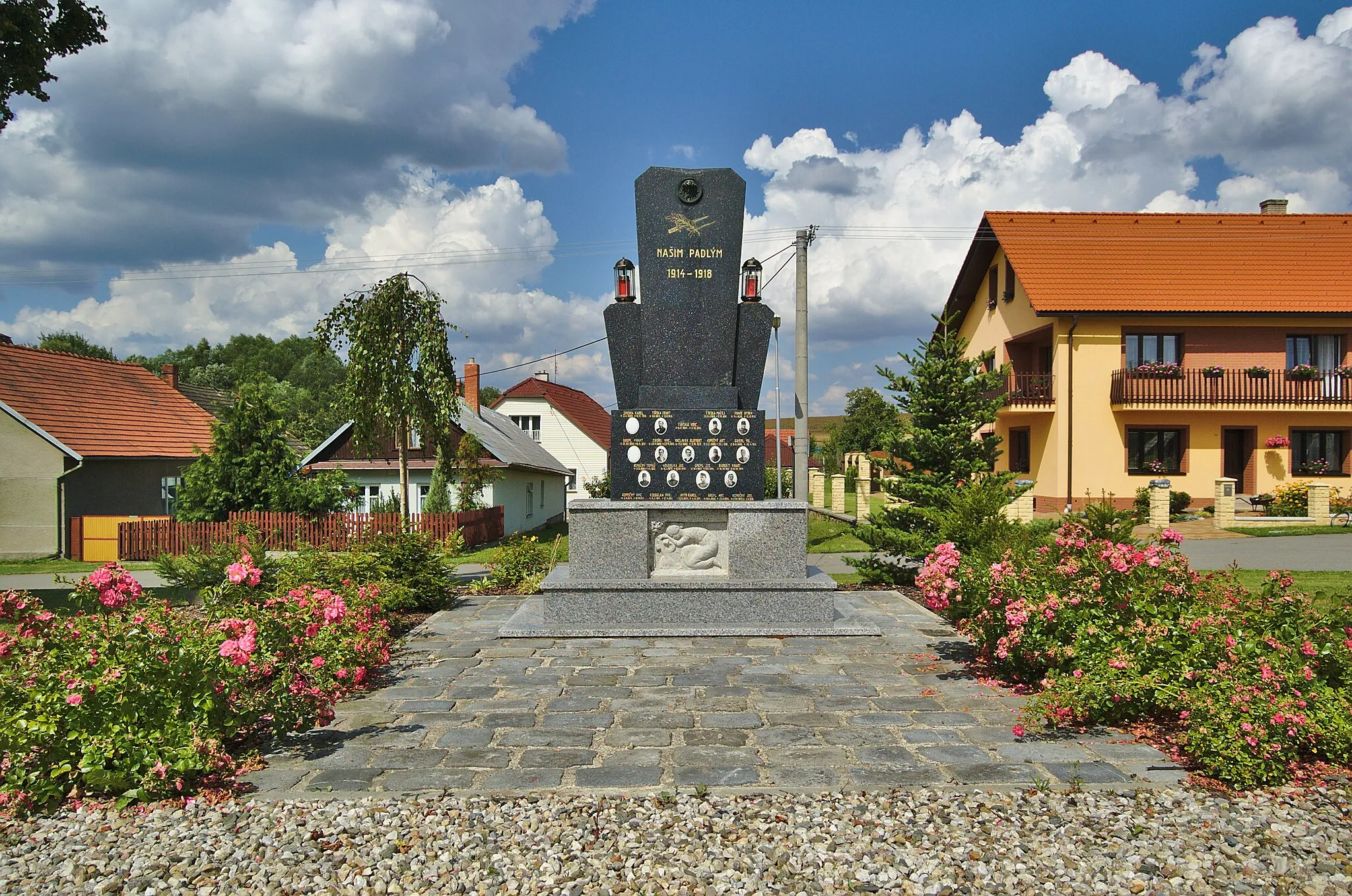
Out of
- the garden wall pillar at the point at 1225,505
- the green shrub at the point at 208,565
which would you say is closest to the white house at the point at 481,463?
the green shrub at the point at 208,565

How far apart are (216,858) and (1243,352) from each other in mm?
28082

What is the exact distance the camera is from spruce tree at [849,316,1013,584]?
37.7 ft

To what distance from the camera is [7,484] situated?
20.8 m

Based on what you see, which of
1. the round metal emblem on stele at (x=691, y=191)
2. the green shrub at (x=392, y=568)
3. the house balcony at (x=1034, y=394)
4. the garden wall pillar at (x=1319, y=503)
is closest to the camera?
the green shrub at (x=392, y=568)

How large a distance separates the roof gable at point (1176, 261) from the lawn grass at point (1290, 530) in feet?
21.5

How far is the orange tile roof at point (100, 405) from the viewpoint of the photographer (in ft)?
71.6

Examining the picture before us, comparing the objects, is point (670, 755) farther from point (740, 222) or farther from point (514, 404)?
point (514, 404)

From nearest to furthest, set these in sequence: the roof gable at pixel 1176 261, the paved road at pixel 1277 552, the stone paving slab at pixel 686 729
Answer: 1. the stone paving slab at pixel 686 729
2. the paved road at pixel 1277 552
3. the roof gable at pixel 1176 261

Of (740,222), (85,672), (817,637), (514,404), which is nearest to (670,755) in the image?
(85,672)

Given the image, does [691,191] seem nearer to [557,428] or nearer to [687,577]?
[687,577]

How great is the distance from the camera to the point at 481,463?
24562 millimetres

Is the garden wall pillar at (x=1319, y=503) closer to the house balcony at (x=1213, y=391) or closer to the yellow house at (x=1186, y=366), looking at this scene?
the yellow house at (x=1186, y=366)

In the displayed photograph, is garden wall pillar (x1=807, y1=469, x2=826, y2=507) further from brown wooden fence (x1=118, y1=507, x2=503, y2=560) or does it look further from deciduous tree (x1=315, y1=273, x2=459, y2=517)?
deciduous tree (x1=315, y1=273, x2=459, y2=517)

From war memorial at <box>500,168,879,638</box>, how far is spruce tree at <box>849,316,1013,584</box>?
243cm
